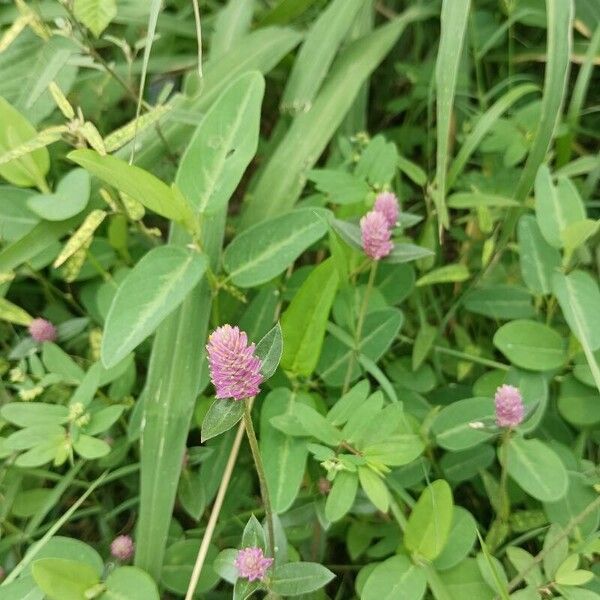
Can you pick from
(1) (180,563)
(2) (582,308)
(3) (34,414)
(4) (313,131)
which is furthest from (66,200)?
(2) (582,308)

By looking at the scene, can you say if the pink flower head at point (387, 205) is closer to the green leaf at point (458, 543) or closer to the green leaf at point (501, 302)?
the green leaf at point (501, 302)

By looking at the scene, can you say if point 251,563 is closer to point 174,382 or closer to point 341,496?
point 341,496

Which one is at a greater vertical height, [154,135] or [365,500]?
[154,135]

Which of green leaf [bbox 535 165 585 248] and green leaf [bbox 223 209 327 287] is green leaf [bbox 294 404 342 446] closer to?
green leaf [bbox 223 209 327 287]

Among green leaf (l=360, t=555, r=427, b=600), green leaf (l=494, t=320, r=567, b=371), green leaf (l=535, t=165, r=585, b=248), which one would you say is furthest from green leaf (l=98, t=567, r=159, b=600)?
green leaf (l=535, t=165, r=585, b=248)

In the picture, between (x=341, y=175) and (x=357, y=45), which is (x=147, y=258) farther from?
(x=357, y=45)

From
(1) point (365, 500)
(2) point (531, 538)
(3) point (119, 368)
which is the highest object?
(3) point (119, 368)

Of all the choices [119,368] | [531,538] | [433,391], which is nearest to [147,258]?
[119,368]
